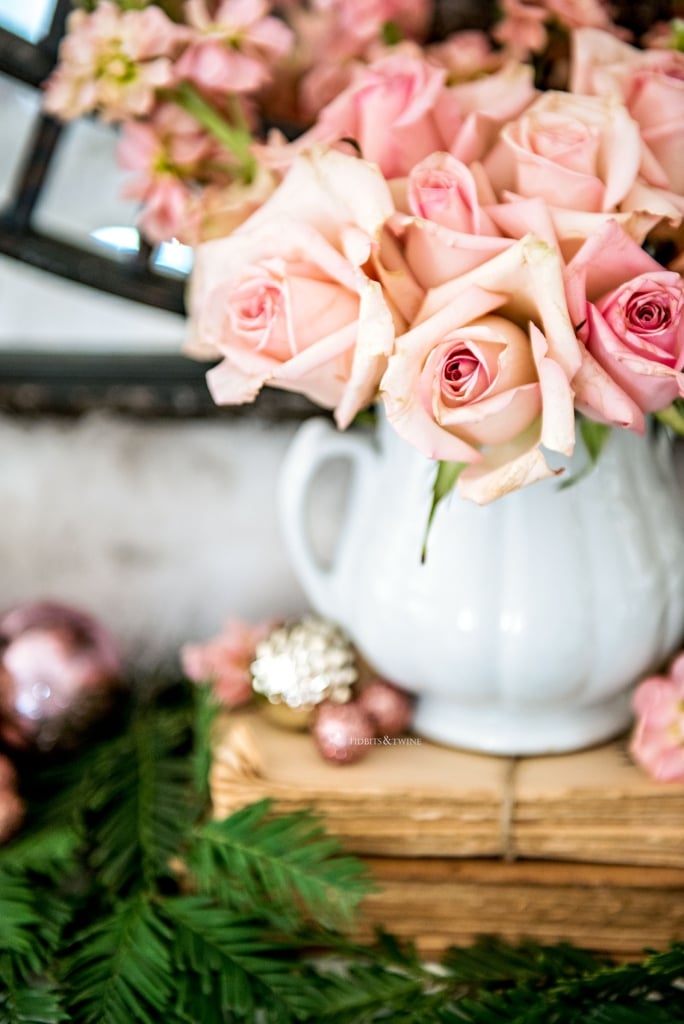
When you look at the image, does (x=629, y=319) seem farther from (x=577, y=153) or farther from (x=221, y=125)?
(x=221, y=125)

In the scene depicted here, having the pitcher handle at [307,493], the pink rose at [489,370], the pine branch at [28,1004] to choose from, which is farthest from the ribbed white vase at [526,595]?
the pine branch at [28,1004]

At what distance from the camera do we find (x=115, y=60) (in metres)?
0.43

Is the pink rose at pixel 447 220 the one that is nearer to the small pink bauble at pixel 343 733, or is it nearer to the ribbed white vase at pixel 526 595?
the ribbed white vase at pixel 526 595

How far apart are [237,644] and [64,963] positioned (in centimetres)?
19

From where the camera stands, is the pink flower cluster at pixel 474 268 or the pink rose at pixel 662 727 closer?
the pink flower cluster at pixel 474 268

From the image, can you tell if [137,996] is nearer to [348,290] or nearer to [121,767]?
[121,767]

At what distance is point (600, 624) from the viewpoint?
46cm

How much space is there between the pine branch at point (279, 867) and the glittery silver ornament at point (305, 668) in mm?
73

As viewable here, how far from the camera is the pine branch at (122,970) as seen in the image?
0.40 m

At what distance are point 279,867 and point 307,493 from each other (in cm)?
19

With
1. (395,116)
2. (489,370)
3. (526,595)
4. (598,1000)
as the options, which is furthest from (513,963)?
(395,116)

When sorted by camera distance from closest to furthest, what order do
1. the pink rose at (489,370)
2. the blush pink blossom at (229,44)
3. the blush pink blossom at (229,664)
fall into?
the pink rose at (489,370)
the blush pink blossom at (229,44)
the blush pink blossom at (229,664)

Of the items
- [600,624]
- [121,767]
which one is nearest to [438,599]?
[600,624]

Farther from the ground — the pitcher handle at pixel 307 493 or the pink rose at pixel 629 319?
the pink rose at pixel 629 319
